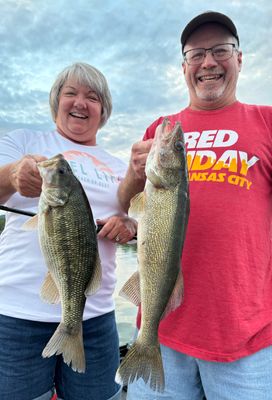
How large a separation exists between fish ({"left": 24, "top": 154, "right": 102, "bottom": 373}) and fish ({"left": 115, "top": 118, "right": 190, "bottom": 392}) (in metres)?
0.29

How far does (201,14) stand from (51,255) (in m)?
2.03

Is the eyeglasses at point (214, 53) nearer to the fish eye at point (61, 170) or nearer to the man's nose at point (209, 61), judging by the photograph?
the man's nose at point (209, 61)

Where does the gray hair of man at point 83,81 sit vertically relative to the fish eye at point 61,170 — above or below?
above

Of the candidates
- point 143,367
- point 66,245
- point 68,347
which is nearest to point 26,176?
point 66,245

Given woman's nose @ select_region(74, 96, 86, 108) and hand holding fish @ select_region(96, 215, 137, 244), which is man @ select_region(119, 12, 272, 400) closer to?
hand holding fish @ select_region(96, 215, 137, 244)

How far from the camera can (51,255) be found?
212 cm

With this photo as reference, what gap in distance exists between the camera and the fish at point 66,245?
211 centimetres

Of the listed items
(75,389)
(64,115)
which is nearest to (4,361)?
(75,389)

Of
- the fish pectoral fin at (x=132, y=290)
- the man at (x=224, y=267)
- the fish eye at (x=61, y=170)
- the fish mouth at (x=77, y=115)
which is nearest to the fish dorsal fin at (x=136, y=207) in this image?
the man at (x=224, y=267)

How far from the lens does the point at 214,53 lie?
256 cm

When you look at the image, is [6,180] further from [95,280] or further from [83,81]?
[83,81]

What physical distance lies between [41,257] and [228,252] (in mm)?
1240

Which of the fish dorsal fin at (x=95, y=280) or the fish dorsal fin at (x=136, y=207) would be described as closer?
the fish dorsal fin at (x=136, y=207)

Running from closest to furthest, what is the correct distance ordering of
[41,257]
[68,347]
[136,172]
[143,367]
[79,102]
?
[143,367] → [68,347] → [136,172] → [41,257] → [79,102]
